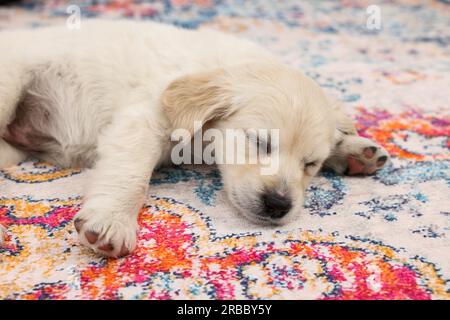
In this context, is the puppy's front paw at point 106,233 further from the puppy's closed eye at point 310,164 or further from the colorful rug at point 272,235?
the puppy's closed eye at point 310,164

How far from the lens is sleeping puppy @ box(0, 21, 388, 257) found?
1.66 meters

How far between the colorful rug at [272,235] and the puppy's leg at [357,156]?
49 mm

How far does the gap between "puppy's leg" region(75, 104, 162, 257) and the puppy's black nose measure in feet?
1.27

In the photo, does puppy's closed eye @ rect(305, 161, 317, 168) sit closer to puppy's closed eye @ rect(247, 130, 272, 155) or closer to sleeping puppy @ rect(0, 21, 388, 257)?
sleeping puppy @ rect(0, 21, 388, 257)

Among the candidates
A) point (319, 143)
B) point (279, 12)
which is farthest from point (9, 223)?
point (279, 12)

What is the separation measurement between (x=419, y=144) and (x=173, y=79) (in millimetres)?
1116

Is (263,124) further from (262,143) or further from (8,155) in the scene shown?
(8,155)

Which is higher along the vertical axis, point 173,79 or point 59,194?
point 173,79

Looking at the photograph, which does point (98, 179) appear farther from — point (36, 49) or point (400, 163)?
point (400, 163)

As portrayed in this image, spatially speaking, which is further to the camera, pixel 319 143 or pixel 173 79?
pixel 173 79

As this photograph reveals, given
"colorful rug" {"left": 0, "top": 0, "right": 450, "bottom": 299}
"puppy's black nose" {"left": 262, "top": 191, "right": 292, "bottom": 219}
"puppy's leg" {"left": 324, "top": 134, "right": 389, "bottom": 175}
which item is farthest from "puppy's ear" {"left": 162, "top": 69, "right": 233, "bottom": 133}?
"puppy's leg" {"left": 324, "top": 134, "right": 389, "bottom": 175}

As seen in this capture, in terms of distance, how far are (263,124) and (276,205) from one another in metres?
0.29

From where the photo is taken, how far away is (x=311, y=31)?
14.3 feet

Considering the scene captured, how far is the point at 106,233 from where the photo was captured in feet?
4.67
